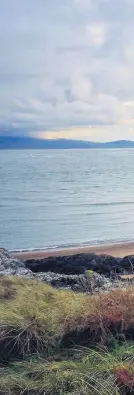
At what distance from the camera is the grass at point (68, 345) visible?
17.6ft

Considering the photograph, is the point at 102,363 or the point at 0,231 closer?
the point at 102,363

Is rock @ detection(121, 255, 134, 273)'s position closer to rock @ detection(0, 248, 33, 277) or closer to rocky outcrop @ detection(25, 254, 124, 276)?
rocky outcrop @ detection(25, 254, 124, 276)

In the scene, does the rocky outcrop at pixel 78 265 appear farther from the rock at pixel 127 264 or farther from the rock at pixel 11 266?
the rock at pixel 11 266

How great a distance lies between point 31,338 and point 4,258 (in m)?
10.8

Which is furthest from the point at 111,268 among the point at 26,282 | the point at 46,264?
the point at 26,282

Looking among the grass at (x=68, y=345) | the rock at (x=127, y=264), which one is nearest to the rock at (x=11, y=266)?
the rock at (x=127, y=264)

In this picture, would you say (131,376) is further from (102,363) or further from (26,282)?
(26,282)

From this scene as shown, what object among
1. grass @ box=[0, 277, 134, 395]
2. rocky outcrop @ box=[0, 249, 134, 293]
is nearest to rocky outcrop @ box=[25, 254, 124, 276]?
rocky outcrop @ box=[0, 249, 134, 293]

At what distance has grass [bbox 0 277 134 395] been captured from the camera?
538 cm

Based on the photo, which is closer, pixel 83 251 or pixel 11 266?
pixel 11 266

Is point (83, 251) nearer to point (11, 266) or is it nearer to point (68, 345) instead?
point (11, 266)

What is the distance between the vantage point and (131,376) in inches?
211

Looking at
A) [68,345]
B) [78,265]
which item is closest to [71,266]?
[78,265]

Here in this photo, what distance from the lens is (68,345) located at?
6.61 metres
